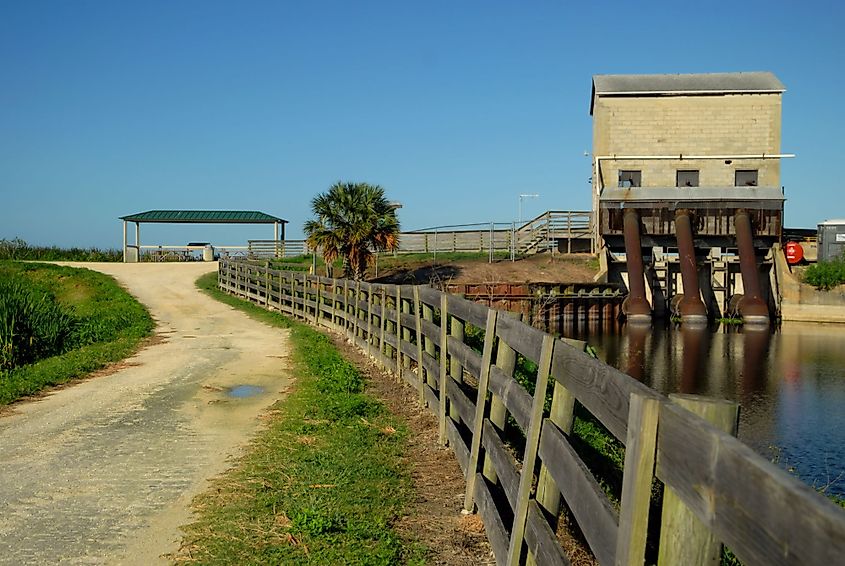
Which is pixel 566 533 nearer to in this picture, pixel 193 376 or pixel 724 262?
pixel 193 376

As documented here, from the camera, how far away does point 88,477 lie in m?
6.81

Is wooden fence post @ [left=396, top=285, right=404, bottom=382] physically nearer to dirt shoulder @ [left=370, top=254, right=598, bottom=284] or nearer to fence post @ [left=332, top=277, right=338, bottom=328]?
fence post @ [left=332, top=277, right=338, bottom=328]

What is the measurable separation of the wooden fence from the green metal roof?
156 ft

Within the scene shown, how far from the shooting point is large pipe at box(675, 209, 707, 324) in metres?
33.0

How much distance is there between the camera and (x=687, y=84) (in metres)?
43.3

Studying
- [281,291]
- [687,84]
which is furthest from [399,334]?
[687,84]

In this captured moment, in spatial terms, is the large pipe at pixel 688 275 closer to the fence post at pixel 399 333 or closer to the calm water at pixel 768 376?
the calm water at pixel 768 376

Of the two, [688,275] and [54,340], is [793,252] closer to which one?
[688,275]

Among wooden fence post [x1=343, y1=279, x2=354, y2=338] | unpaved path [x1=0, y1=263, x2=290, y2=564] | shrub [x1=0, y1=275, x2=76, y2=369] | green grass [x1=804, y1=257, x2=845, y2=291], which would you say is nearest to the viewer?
unpaved path [x1=0, y1=263, x2=290, y2=564]

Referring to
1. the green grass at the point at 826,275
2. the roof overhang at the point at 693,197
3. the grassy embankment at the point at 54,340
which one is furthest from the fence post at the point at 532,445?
the green grass at the point at 826,275

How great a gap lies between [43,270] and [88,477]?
111 feet

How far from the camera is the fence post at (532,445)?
410 cm

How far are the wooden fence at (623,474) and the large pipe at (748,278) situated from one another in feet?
88.9

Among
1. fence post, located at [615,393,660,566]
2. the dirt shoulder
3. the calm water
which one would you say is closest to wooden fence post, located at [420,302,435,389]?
the calm water
